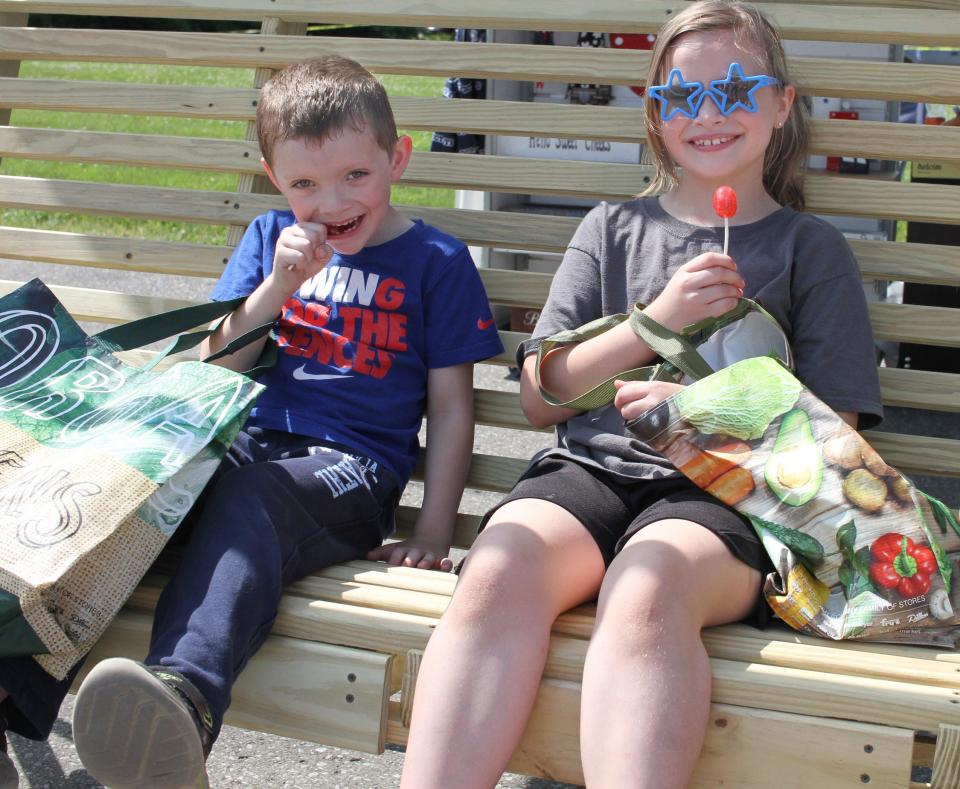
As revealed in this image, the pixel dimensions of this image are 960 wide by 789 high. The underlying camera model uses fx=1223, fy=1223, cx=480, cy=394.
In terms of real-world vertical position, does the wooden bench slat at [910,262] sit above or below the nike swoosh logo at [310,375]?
above

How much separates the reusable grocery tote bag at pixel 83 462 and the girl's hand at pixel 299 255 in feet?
0.98

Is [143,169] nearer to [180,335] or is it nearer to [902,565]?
[180,335]

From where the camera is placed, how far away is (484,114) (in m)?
3.13

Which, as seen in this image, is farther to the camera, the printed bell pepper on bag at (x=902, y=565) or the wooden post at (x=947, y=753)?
the printed bell pepper on bag at (x=902, y=565)

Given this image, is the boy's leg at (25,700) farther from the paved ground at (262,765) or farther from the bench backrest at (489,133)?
the bench backrest at (489,133)

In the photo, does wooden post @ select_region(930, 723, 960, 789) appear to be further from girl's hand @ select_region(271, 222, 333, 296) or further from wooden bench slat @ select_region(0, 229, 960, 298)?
girl's hand @ select_region(271, 222, 333, 296)

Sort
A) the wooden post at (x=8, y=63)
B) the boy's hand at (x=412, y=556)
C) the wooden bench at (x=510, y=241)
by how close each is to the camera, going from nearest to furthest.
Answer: the wooden bench at (x=510, y=241) < the boy's hand at (x=412, y=556) < the wooden post at (x=8, y=63)

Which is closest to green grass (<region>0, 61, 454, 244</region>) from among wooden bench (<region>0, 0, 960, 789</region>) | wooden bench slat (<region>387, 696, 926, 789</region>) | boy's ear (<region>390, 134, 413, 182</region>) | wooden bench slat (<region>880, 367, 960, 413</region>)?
wooden bench (<region>0, 0, 960, 789</region>)

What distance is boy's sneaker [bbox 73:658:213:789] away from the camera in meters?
1.82

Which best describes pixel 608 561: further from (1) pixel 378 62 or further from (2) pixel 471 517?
(1) pixel 378 62

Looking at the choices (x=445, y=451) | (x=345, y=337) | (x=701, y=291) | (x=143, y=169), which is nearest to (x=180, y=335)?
(x=345, y=337)

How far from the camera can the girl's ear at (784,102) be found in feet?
8.46

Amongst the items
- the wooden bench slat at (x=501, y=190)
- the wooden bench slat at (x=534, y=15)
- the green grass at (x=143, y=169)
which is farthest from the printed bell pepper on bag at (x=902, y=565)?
the green grass at (x=143, y=169)

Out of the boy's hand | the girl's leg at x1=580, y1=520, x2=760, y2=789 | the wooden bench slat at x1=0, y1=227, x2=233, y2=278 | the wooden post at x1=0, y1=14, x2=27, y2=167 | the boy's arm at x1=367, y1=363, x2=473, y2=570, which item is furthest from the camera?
the wooden post at x1=0, y1=14, x2=27, y2=167
